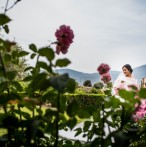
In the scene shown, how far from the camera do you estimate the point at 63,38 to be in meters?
1.71

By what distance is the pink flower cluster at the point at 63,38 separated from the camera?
1.67 m

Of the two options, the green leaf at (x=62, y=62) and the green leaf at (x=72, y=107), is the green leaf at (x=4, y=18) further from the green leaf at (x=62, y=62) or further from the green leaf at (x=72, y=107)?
the green leaf at (x=72, y=107)

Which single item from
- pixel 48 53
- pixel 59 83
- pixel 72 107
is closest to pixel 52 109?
pixel 72 107

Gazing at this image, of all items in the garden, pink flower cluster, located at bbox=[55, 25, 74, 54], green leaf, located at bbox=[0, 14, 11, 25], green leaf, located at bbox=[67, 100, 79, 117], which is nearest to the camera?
the garden

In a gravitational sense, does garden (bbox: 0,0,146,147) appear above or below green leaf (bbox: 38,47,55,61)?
below

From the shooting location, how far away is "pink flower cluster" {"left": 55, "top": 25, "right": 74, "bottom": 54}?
1.67 metres

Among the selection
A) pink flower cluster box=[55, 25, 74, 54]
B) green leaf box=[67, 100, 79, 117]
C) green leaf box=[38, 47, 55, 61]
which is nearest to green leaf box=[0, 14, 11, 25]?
green leaf box=[38, 47, 55, 61]

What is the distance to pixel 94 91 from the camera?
2458 cm

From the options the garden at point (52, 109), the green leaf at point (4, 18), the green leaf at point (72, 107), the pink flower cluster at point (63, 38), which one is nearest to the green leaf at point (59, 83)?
the garden at point (52, 109)

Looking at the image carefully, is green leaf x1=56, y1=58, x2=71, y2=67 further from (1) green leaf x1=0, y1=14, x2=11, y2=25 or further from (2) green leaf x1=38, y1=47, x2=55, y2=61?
(1) green leaf x1=0, y1=14, x2=11, y2=25

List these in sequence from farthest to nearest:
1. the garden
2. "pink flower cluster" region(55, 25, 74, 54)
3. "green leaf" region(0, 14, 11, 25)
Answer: "pink flower cluster" region(55, 25, 74, 54) → "green leaf" region(0, 14, 11, 25) → the garden

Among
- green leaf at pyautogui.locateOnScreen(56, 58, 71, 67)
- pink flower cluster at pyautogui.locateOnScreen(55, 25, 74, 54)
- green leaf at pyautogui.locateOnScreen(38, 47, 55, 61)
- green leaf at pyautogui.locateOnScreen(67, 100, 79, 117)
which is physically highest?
pink flower cluster at pyautogui.locateOnScreen(55, 25, 74, 54)

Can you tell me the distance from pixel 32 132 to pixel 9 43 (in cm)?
55

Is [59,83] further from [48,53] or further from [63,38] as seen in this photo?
[63,38]
